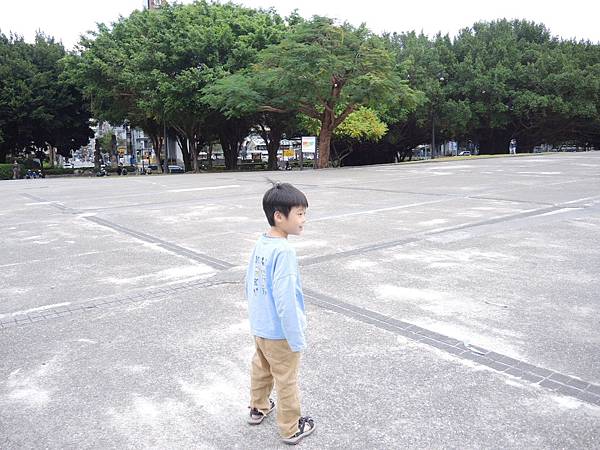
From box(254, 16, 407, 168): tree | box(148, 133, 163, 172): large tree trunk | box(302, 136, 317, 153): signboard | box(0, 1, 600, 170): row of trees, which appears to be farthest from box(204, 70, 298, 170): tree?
box(148, 133, 163, 172): large tree trunk

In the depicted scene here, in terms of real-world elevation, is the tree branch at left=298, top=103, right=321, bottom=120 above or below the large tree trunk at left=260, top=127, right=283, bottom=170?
above

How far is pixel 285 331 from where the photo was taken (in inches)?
106

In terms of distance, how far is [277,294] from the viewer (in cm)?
268

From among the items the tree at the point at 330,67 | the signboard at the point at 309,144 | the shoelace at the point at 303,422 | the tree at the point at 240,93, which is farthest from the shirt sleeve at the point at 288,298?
the signboard at the point at 309,144

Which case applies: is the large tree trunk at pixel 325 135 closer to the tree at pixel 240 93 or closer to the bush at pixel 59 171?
the tree at pixel 240 93

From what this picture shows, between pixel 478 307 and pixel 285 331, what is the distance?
2.82 metres

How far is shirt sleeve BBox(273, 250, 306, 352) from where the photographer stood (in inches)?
104

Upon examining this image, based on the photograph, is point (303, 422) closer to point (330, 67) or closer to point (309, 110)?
point (330, 67)

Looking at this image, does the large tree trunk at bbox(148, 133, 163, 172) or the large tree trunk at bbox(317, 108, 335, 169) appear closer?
the large tree trunk at bbox(317, 108, 335, 169)

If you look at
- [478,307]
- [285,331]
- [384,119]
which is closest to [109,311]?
[285,331]

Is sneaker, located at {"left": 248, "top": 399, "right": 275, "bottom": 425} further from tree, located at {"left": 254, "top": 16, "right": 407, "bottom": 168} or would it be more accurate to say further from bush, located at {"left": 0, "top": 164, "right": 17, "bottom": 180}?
bush, located at {"left": 0, "top": 164, "right": 17, "bottom": 180}

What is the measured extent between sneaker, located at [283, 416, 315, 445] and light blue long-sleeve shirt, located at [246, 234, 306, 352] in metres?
0.47

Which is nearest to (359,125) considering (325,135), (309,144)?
(325,135)

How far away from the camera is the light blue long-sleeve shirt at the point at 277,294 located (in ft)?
8.73
